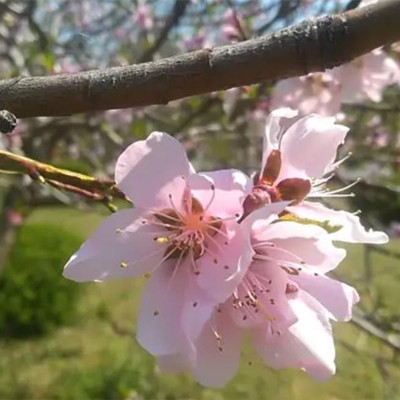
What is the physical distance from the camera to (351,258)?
989cm

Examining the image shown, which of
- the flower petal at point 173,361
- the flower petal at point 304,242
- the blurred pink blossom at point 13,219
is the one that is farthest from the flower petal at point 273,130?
the blurred pink blossom at point 13,219

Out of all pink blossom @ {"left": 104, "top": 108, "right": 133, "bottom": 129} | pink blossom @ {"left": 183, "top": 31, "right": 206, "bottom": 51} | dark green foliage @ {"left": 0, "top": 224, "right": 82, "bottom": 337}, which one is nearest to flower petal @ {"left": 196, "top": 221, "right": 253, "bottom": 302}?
pink blossom @ {"left": 183, "top": 31, "right": 206, "bottom": 51}

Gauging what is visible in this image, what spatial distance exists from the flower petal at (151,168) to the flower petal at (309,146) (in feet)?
0.41

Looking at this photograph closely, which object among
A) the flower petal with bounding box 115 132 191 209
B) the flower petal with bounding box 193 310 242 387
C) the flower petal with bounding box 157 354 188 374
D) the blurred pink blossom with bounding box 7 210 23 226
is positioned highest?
the flower petal with bounding box 115 132 191 209

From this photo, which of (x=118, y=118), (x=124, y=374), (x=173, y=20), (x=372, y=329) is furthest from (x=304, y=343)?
(x=124, y=374)

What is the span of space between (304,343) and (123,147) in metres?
1.91

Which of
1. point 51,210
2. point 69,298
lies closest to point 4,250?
point 69,298

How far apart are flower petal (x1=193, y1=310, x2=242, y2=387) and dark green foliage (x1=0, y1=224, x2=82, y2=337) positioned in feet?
20.2

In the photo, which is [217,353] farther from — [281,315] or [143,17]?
[143,17]

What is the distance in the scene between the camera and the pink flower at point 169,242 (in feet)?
2.50

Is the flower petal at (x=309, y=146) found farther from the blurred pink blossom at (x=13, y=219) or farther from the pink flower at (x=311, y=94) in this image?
the blurred pink blossom at (x=13, y=219)

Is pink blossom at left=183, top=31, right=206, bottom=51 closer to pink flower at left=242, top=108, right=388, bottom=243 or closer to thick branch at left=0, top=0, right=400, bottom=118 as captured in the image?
pink flower at left=242, top=108, right=388, bottom=243

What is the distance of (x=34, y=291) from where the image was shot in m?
7.05

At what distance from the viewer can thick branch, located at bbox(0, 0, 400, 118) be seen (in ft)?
2.16
